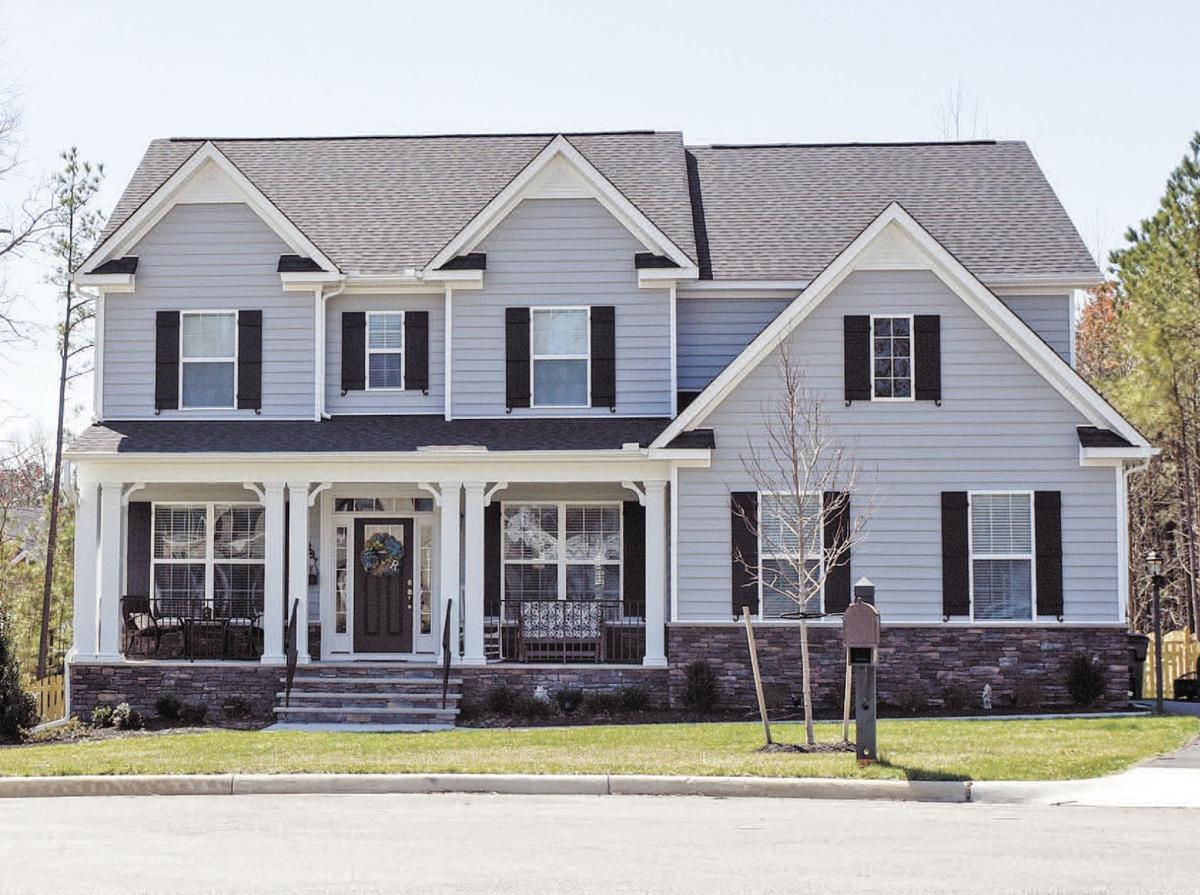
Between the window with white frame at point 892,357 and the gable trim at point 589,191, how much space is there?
2986 millimetres

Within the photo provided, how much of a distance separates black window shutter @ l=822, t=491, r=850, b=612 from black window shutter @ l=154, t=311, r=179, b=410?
9.84m

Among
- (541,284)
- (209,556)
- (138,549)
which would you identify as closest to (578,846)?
(541,284)

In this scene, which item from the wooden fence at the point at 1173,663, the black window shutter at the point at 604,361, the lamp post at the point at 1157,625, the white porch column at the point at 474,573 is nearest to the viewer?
the lamp post at the point at 1157,625

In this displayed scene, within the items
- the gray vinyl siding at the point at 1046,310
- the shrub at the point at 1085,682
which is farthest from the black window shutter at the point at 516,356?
the shrub at the point at 1085,682

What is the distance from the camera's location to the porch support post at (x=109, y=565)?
74.0ft

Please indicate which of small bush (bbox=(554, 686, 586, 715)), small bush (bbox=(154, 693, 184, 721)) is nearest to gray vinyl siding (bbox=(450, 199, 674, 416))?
small bush (bbox=(554, 686, 586, 715))

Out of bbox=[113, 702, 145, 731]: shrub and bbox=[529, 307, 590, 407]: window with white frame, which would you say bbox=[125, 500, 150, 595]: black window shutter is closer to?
bbox=[113, 702, 145, 731]: shrub

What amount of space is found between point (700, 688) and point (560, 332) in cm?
579

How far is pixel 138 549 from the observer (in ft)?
79.7

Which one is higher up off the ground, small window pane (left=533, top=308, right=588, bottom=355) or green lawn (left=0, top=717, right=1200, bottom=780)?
small window pane (left=533, top=308, right=588, bottom=355)

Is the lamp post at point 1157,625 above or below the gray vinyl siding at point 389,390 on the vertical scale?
below

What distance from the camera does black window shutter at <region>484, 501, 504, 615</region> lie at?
23891mm

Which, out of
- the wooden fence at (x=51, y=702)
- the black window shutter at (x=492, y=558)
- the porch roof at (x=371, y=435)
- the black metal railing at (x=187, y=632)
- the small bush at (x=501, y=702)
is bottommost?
the wooden fence at (x=51, y=702)

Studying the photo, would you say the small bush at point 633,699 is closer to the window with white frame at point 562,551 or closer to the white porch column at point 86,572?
the window with white frame at point 562,551
